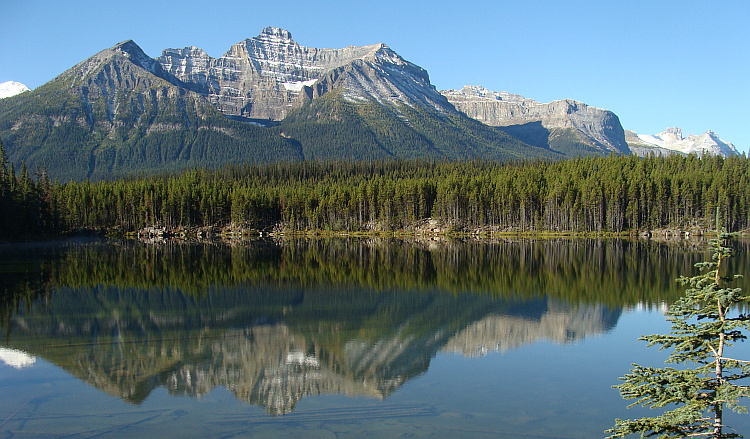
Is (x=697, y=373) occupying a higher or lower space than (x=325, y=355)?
higher

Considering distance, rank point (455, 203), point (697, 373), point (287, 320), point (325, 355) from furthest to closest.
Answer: point (455, 203) < point (287, 320) < point (325, 355) < point (697, 373)

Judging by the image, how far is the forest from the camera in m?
121

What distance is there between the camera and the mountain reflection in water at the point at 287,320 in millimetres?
20422

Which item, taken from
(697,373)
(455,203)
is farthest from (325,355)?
(455,203)

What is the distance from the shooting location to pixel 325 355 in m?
23.0

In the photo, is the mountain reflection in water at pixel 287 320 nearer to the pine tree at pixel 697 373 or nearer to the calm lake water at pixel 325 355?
the calm lake water at pixel 325 355

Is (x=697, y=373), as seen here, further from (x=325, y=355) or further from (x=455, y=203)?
(x=455, y=203)

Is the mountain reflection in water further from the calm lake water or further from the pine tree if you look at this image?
the pine tree

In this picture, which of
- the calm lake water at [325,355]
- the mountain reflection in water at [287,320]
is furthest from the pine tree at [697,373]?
the mountain reflection in water at [287,320]

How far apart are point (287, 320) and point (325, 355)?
23.6 feet

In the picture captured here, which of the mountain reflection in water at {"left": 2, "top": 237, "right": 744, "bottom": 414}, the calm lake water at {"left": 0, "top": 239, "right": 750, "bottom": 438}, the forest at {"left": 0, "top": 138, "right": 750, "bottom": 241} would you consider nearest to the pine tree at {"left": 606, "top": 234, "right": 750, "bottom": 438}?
the calm lake water at {"left": 0, "top": 239, "right": 750, "bottom": 438}

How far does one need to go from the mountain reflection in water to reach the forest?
72.2 meters

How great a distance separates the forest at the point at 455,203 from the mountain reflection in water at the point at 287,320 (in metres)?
72.2

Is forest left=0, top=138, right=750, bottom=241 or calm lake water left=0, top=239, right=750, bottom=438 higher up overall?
forest left=0, top=138, right=750, bottom=241
